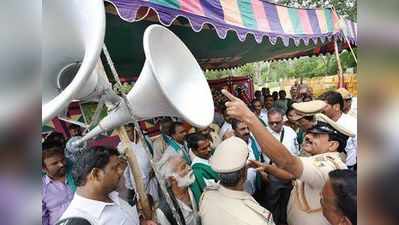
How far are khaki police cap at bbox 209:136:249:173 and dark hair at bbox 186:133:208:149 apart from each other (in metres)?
0.08

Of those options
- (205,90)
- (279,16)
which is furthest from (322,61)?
(205,90)

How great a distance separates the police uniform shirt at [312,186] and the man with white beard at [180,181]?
1.23 feet

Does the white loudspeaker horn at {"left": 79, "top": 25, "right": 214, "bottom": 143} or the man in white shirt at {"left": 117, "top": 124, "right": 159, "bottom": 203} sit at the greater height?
the white loudspeaker horn at {"left": 79, "top": 25, "right": 214, "bottom": 143}

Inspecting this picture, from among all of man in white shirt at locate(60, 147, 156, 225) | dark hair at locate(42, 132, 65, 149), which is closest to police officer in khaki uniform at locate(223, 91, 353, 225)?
man in white shirt at locate(60, 147, 156, 225)

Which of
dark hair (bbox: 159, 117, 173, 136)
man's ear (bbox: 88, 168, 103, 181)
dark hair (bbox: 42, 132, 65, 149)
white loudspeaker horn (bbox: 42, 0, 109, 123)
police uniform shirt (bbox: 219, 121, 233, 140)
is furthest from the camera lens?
police uniform shirt (bbox: 219, 121, 233, 140)

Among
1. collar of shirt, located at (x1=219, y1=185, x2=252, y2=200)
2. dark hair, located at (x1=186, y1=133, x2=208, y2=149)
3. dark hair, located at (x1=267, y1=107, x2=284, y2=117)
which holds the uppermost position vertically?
dark hair, located at (x1=267, y1=107, x2=284, y2=117)

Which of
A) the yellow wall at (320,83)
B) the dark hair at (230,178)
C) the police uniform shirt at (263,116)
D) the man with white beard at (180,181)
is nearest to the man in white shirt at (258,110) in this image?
the police uniform shirt at (263,116)

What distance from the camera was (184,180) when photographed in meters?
1.69

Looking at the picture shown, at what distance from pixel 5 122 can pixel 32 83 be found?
95 mm

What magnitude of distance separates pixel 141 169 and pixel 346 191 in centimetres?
70

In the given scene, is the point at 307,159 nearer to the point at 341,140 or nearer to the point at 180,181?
the point at 341,140

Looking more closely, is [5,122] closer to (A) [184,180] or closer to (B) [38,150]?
(B) [38,150]

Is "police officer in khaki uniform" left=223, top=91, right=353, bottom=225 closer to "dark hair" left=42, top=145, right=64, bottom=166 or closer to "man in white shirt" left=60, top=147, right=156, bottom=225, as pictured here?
"man in white shirt" left=60, top=147, right=156, bottom=225

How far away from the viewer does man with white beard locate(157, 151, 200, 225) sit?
1.63 meters
